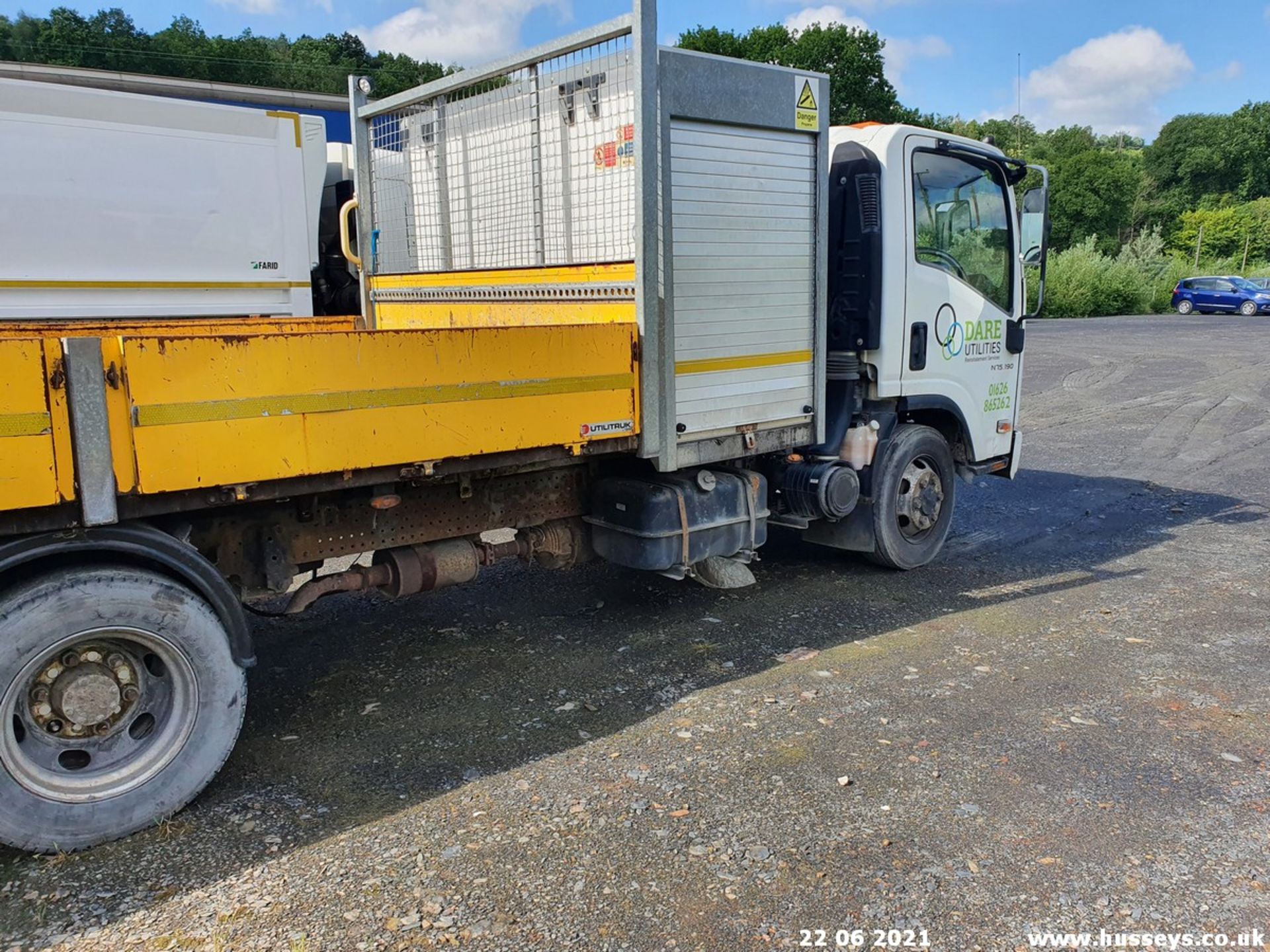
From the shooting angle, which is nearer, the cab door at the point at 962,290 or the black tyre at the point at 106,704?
the black tyre at the point at 106,704

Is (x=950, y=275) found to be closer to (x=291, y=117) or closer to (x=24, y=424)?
(x=24, y=424)

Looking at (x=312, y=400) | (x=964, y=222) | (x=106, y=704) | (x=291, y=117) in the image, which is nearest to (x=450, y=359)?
(x=312, y=400)

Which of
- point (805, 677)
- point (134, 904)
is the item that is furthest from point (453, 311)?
point (134, 904)

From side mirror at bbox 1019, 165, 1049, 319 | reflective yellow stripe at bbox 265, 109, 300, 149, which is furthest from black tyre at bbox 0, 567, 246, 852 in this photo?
reflective yellow stripe at bbox 265, 109, 300, 149

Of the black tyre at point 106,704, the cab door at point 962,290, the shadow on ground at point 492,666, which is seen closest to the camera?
the black tyre at point 106,704

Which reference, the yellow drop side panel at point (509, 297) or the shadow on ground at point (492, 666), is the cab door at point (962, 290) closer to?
the shadow on ground at point (492, 666)

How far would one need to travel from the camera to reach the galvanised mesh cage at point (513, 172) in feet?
15.8

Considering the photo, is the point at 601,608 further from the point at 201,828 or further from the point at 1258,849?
the point at 1258,849

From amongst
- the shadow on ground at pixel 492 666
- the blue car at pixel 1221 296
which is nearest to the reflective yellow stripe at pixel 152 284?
the shadow on ground at pixel 492 666

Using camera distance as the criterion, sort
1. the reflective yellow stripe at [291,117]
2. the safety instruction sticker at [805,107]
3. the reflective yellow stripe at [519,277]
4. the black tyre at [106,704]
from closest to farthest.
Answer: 1. the black tyre at [106,704]
2. the reflective yellow stripe at [519,277]
3. the safety instruction sticker at [805,107]
4. the reflective yellow stripe at [291,117]

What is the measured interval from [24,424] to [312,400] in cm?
87

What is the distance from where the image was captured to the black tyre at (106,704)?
3.14 metres

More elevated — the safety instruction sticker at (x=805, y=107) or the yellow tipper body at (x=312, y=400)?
the safety instruction sticker at (x=805, y=107)

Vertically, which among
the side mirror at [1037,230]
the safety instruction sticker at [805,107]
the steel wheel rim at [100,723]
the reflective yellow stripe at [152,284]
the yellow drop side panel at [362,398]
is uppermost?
the safety instruction sticker at [805,107]
